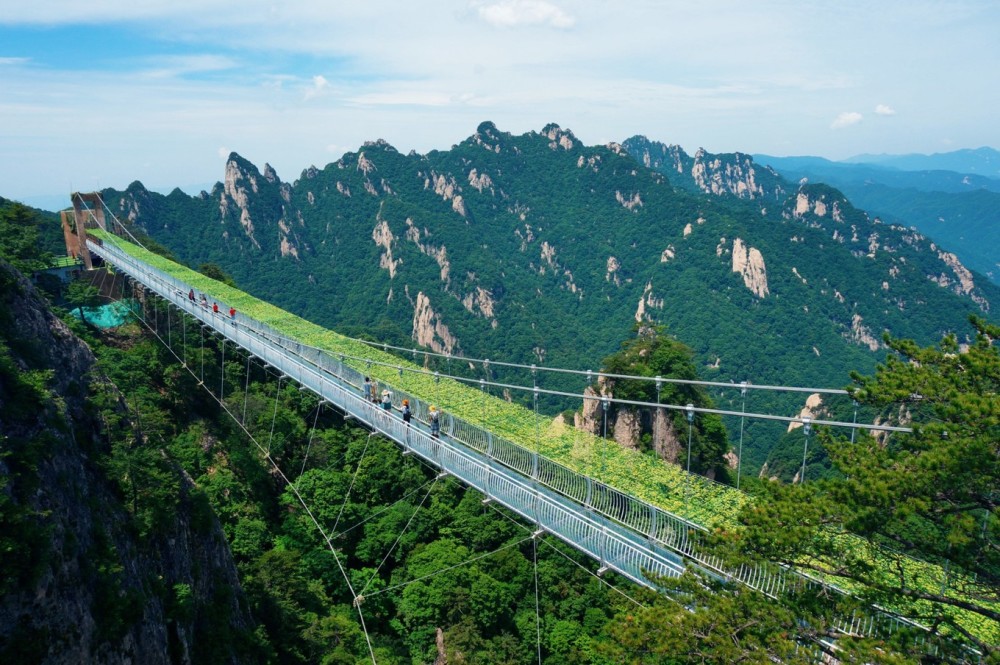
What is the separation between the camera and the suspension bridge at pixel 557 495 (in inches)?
324

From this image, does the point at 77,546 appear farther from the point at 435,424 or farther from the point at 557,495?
the point at 557,495

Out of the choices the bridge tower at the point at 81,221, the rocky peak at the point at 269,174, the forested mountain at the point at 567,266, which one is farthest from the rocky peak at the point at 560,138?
the bridge tower at the point at 81,221

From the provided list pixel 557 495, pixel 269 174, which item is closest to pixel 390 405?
pixel 557 495

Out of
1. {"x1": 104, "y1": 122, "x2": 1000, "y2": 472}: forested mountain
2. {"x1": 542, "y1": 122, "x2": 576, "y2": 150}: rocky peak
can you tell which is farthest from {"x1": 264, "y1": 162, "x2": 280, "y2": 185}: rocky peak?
{"x1": 542, "y1": 122, "x2": 576, "y2": 150}: rocky peak

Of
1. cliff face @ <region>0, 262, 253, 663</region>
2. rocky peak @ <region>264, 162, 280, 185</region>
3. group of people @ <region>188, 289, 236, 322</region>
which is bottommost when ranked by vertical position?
cliff face @ <region>0, 262, 253, 663</region>

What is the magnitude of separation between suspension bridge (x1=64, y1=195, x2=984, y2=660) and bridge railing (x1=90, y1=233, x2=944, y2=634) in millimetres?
17

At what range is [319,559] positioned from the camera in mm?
18516

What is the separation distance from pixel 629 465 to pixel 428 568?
22.8 feet

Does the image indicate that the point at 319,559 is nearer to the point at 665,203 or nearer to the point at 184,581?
the point at 184,581

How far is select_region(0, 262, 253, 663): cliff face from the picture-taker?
816cm

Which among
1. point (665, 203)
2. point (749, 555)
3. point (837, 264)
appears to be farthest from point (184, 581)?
point (665, 203)

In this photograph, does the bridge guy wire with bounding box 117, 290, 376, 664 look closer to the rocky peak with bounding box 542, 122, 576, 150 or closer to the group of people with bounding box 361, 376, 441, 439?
the group of people with bounding box 361, 376, 441, 439

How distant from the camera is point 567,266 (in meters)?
125

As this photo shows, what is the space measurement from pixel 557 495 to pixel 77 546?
7670mm
